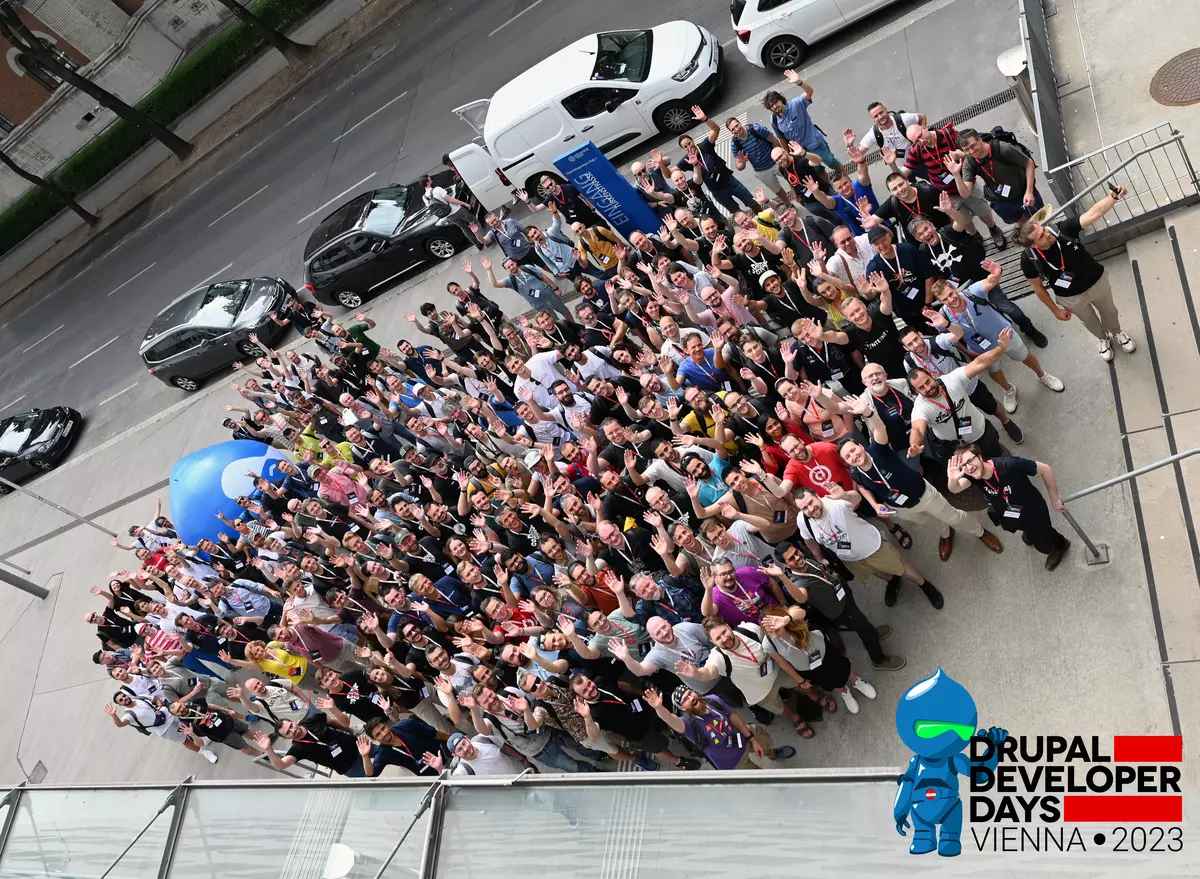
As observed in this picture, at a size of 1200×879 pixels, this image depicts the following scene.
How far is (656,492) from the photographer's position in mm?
7855

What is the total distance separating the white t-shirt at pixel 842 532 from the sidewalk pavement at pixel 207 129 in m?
21.8

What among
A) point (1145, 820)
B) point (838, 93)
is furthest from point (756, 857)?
point (838, 93)

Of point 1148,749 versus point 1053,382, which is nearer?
point 1148,749

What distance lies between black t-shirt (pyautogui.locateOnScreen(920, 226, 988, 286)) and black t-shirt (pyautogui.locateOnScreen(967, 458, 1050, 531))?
2.23 m

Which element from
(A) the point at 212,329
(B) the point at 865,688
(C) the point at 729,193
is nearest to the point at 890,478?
(B) the point at 865,688

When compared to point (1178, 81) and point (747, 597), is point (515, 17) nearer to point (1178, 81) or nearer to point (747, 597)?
point (1178, 81)

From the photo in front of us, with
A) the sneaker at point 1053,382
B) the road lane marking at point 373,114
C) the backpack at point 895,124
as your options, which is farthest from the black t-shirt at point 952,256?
the road lane marking at point 373,114

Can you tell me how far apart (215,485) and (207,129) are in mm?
18383

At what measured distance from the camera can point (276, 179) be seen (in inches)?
935

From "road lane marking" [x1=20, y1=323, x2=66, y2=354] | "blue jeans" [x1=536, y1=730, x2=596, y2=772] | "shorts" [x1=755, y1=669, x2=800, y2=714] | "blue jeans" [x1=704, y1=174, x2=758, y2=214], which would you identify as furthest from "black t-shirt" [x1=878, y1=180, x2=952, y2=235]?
"road lane marking" [x1=20, y1=323, x2=66, y2=354]

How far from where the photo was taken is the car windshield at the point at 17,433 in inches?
859

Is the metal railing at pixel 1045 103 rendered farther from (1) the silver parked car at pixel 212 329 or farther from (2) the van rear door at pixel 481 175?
(1) the silver parked car at pixel 212 329

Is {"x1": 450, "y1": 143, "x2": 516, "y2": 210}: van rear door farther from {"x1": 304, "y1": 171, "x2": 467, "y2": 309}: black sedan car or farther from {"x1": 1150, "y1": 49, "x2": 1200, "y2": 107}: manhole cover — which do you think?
{"x1": 1150, "y1": 49, "x2": 1200, "y2": 107}: manhole cover

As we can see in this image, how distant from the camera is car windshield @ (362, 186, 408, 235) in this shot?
56.2ft
